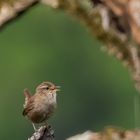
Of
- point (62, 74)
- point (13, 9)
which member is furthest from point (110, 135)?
point (62, 74)

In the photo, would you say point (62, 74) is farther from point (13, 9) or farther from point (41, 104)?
point (41, 104)

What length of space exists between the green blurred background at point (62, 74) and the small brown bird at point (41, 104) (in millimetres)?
19444

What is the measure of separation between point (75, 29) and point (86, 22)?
30.9 metres

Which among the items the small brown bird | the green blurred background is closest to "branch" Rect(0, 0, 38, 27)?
the small brown bird

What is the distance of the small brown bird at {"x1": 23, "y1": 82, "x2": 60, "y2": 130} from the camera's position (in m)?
7.10

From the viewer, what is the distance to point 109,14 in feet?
24.3

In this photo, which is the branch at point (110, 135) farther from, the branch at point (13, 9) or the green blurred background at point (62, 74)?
the green blurred background at point (62, 74)

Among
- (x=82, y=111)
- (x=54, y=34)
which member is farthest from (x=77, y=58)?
(x=82, y=111)

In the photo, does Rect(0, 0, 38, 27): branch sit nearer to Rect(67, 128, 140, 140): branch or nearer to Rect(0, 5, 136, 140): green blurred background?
Rect(67, 128, 140, 140): branch

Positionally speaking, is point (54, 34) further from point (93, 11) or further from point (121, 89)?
point (93, 11)

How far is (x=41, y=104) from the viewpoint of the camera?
7.37m

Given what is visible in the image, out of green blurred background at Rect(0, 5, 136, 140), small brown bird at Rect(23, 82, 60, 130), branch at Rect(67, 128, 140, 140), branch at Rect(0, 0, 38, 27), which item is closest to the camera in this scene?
branch at Rect(67, 128, 140, 140)

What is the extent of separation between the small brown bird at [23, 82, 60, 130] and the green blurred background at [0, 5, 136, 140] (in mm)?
19444

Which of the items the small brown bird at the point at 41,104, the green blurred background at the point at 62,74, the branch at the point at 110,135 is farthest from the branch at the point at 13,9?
the green blurred background at the point at 62,74
